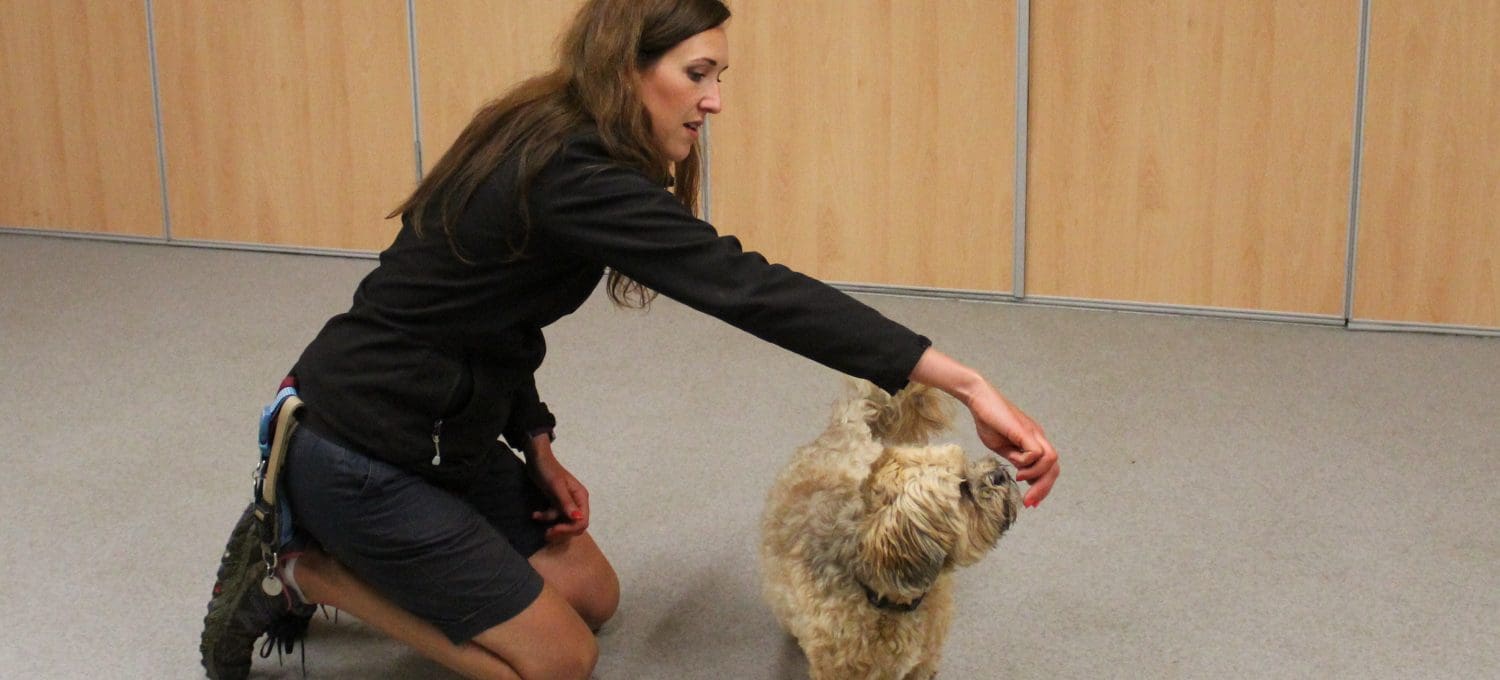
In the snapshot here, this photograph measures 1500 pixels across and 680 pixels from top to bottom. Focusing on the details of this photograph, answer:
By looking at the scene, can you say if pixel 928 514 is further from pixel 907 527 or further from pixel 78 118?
pixel 78 118

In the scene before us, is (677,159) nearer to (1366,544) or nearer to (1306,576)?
(1306,576)

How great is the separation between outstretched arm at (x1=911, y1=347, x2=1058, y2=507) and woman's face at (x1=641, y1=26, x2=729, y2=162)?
48cm

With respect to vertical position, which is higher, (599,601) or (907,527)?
(907,527)

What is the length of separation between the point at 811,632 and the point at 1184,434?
1.65 metres

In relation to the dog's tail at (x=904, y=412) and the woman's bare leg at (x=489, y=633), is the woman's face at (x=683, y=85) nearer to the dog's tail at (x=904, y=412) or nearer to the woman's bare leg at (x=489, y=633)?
the dog's tail at (x=904, y=412)

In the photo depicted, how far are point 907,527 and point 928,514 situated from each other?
35mm

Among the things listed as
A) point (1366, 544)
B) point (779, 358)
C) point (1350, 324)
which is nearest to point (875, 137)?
point (779, 358)

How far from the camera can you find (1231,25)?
438cm

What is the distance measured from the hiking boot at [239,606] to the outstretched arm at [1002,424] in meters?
1.13

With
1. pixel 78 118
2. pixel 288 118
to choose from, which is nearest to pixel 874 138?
pixel 288 118

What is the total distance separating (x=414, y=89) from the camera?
217 inches

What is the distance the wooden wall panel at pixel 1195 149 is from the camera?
172 inches

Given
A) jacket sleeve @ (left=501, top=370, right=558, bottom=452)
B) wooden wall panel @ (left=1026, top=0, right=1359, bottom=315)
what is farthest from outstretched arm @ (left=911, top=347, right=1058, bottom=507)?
wooden wall panel @ (left=1026, top=0, right=1359, bottom=315)

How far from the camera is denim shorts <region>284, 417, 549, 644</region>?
6.86ft
